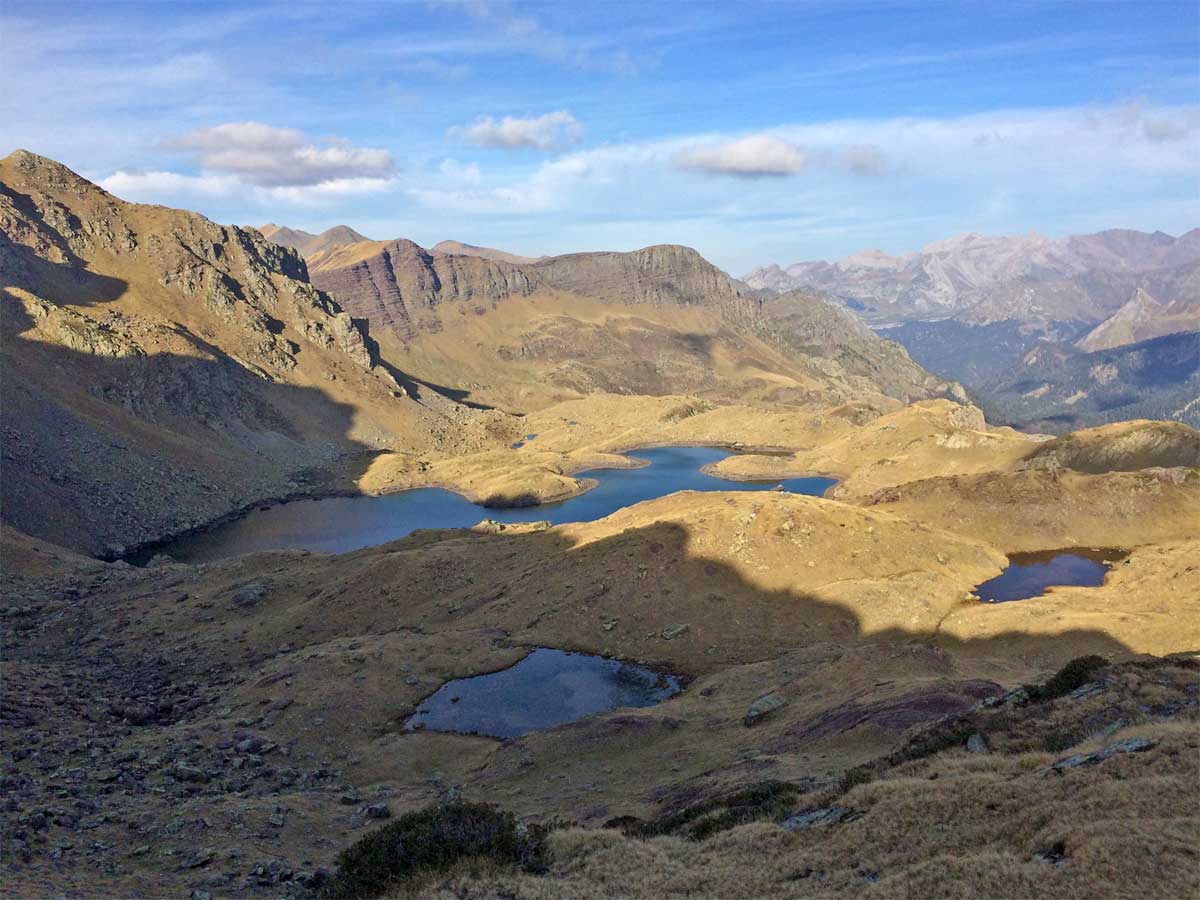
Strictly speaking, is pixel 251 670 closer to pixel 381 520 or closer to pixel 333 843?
pixel 333 843

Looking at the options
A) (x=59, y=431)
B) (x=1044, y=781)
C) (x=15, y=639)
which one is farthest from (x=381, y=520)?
(x=1044, y=781)

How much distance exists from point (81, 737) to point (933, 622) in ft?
244

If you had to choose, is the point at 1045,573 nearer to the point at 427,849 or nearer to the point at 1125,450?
the point at 1125,450

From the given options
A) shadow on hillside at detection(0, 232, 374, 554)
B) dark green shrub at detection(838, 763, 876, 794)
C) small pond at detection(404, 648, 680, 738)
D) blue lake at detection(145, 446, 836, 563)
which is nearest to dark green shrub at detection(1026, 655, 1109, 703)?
dark green shrub at detection(838, 763, 876, 794)

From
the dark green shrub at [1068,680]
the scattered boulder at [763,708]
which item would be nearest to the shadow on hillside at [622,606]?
the scattered boulder at [763,708]

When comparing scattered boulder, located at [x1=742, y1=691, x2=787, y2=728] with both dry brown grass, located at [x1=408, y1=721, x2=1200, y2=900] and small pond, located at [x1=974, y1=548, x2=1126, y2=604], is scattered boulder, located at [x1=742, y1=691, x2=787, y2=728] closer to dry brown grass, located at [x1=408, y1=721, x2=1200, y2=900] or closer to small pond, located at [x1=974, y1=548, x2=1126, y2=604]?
dry brown grass, located at [x1=408, y1=721, x2=1200, y2=900]

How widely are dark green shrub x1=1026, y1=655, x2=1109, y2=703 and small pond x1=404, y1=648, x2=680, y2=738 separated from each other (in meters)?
31.8

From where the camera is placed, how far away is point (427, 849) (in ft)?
96.2

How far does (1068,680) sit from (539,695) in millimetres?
39508

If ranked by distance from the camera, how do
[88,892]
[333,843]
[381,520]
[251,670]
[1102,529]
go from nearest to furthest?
1. [88,892]
2. [333,843]
3. [251,670]
4. [1102,529]
5. [381,520]

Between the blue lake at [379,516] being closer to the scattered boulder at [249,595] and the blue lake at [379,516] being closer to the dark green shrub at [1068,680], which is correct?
the scattered boulder at [249,595]

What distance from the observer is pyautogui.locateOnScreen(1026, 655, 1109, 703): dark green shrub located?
36.7 m

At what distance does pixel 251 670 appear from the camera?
6944cm

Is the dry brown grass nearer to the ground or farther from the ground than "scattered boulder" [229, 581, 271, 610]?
farther from the ground
